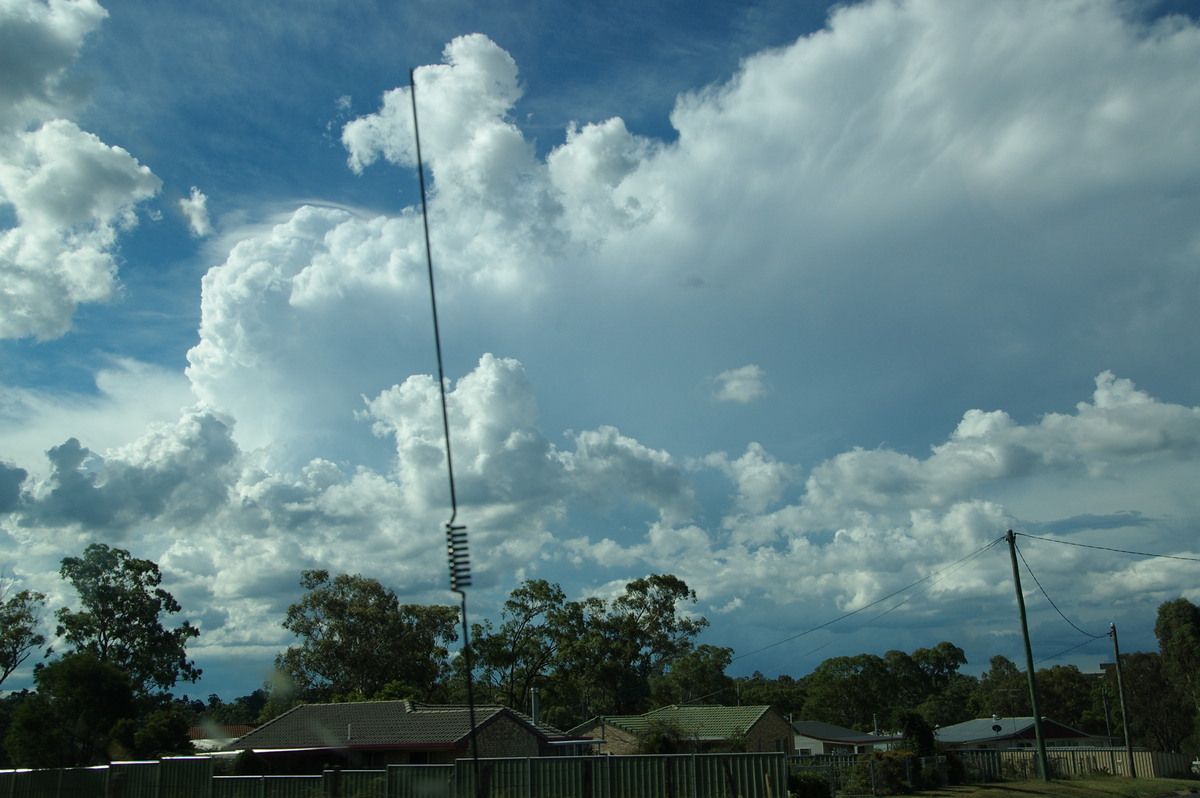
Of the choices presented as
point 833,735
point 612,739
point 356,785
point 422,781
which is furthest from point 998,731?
point 356,785

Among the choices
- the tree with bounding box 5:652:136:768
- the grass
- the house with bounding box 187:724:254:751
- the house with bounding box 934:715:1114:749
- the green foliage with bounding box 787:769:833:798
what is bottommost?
the house with bounding box 934:715:1114:749

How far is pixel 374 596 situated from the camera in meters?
70.6

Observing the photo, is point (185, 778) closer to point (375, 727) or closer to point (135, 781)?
point (135, 781)

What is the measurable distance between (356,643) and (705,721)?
2704 centimetres

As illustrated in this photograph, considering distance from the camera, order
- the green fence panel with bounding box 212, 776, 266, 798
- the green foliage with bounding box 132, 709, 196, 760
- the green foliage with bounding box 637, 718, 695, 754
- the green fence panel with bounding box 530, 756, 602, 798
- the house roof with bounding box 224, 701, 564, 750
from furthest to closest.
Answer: the green foliage with bounding box 637, 718, 695, 754 < the green foliage with bounding box 132, 709, 196, 760 < the house roof with bounding box 224, 701, 564, 750 < the green fence panel with bounding box 212, 776, 266, 798 < the green fence panel with bounding box 530, 756, 602, 798

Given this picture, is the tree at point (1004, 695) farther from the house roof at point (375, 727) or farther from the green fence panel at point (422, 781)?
the green fence panel at point (422, 781)

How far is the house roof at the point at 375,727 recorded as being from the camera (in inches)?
1577

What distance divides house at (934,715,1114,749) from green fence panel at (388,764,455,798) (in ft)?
181

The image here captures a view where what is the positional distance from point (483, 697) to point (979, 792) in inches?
1542

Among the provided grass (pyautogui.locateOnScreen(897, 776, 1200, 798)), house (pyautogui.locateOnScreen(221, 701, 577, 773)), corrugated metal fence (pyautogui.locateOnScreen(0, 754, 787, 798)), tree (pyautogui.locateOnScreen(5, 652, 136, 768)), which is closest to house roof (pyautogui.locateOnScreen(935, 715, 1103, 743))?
grass (pyautogui.locateOnScreen(897, 776, 1200, 798))

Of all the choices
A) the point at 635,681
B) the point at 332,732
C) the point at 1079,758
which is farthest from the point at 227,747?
the point at 1079,758

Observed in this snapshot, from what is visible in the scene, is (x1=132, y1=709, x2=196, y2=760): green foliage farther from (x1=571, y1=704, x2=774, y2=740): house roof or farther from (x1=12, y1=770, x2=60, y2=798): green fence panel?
(x1=571, y1=704, x2=774, y2=740): house roof

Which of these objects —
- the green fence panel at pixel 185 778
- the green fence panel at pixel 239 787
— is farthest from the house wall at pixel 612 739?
the green fence panel at pixel 185 778

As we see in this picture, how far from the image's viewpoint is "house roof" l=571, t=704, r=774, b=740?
5353cm
